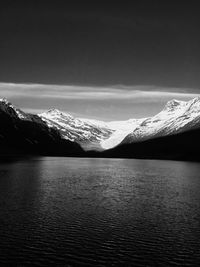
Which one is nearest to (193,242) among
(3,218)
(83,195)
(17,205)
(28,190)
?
(3,218)

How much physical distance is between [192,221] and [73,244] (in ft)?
78.0

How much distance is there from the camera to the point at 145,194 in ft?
325

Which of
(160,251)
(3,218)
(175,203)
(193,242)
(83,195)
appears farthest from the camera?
(83,195)

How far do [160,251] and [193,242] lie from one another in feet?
20.5

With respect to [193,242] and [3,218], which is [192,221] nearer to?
[193,242]

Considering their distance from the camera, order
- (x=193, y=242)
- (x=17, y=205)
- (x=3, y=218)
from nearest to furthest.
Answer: (x=193, y=242), (x=3, y=218), (x=17, y=205)

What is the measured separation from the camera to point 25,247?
152ft

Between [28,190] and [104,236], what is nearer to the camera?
[104,236]

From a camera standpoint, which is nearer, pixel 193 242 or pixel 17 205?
pixel 193 242

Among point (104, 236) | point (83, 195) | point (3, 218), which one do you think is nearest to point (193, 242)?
point (104, 236)

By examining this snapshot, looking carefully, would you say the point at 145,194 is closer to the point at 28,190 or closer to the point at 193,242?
the point at 28,190

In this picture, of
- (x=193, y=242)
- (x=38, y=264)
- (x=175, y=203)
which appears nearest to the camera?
(x=38, y=264)

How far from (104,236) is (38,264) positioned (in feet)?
45.3

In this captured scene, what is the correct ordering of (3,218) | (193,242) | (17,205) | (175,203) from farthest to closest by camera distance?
(175,203)
(17,205)
(3,218)
(193,242)
